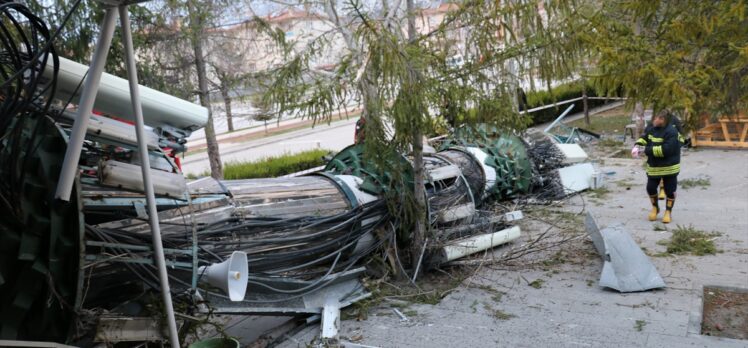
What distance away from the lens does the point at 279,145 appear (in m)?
21.4

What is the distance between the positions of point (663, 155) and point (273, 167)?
693cm

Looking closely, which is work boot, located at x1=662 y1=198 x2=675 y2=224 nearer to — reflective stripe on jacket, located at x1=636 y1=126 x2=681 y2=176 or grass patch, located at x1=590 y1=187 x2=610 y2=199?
reflective stripe on jacket, located at x1=636 y1=126 x2=681 y2=176

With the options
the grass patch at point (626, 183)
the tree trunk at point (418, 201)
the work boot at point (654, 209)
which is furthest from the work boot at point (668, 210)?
the tree trunk at point (418, 201)

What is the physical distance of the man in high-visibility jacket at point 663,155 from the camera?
8.48 m

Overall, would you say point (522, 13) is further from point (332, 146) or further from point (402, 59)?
point (332, 146)

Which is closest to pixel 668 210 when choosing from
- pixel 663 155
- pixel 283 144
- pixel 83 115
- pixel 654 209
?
pixel 654 209

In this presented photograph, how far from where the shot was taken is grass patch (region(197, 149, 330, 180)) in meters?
11.9

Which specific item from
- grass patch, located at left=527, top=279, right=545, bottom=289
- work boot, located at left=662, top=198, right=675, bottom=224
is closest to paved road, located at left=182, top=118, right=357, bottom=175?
work boot, located at left=662, top=198, right=675, bottom=224

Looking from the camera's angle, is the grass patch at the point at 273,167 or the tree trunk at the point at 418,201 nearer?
the tree trunk at the point at 418,201

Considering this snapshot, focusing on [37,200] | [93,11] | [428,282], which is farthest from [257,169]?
[37,200]

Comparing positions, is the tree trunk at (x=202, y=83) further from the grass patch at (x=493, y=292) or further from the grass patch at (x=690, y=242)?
the grass patch at (x=690, y=242)

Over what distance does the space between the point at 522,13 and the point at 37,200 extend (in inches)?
166

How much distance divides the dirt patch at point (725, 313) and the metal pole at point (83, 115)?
4926 millimetres

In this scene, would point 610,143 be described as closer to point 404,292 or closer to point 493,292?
point 493,292
